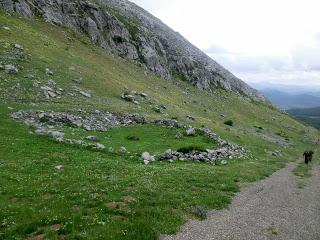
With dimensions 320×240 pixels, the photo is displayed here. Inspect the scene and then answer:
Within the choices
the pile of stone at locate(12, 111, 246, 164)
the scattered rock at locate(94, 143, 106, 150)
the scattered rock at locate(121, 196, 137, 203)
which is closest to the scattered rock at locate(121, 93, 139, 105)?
the pile of stone at locate(12, 111, 246, 164)

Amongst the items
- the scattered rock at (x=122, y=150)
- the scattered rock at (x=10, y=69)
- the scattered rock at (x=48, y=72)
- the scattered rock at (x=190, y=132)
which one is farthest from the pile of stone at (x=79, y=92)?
the scattered rock at (x=122, y=150)

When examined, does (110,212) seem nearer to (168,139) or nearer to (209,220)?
(209,220)

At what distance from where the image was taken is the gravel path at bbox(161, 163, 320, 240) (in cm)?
2098

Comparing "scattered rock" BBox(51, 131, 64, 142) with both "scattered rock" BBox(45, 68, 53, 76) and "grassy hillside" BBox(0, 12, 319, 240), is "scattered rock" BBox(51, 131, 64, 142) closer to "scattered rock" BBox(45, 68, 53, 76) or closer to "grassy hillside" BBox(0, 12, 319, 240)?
"grassy hillside" BBox(0, 12, 319, 240)

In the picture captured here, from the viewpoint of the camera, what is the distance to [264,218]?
80.3ft

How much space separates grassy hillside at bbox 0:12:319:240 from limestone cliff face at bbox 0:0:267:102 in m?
21.7

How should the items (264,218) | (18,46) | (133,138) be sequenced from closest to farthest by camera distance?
(264,218) → (133,138) → (18,46)

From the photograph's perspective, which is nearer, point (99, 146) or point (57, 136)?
point (99, 146)

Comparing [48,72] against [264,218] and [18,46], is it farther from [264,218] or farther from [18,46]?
[264,218]

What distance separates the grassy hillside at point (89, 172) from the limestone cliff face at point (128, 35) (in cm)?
2174

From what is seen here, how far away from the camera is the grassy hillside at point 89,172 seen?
67.6 feet

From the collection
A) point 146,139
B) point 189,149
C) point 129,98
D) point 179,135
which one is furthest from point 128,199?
point 129,98

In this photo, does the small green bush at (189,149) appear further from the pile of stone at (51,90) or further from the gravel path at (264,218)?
the pile of stone at (51,90)

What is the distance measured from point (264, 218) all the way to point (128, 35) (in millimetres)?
106248
